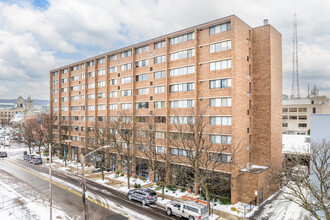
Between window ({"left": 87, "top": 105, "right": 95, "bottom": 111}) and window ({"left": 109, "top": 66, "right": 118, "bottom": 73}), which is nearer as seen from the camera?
window ({"left": 109, "top": 66, "right": 118, "bottom": 73})

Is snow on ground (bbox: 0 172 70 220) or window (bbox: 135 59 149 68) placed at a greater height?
window (bbox: 135 59 149 68)

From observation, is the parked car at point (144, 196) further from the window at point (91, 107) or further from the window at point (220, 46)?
the window at point (91, 107)

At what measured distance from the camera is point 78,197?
2991cm

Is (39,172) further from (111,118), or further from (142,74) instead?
(142,74)

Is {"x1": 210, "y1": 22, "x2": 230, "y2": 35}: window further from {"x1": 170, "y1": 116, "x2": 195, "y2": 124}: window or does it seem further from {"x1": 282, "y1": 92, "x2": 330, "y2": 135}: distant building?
{"x1": 282, "y1": 92, "x2": 330, "y2": 135}: distant building

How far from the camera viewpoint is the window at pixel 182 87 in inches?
1325

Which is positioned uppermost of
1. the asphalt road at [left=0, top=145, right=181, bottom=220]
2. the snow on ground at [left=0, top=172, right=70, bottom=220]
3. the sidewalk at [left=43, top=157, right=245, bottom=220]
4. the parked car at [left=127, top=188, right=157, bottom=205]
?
the parked car at [left=127, top=188, right=157, bottom=205]

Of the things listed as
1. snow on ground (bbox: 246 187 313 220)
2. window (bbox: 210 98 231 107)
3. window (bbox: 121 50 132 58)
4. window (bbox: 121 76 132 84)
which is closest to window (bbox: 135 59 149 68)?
window (bbox: 121 76 132 84)

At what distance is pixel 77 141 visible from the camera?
55.8m

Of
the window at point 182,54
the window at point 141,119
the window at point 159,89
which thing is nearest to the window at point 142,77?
the window at point 159,89

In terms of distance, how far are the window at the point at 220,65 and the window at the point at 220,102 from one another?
14.6 feet

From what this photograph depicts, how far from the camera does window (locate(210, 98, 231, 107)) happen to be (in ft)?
98.0

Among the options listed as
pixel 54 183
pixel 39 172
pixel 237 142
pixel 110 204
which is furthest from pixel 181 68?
pixel 39 172

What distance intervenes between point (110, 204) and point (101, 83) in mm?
30118
